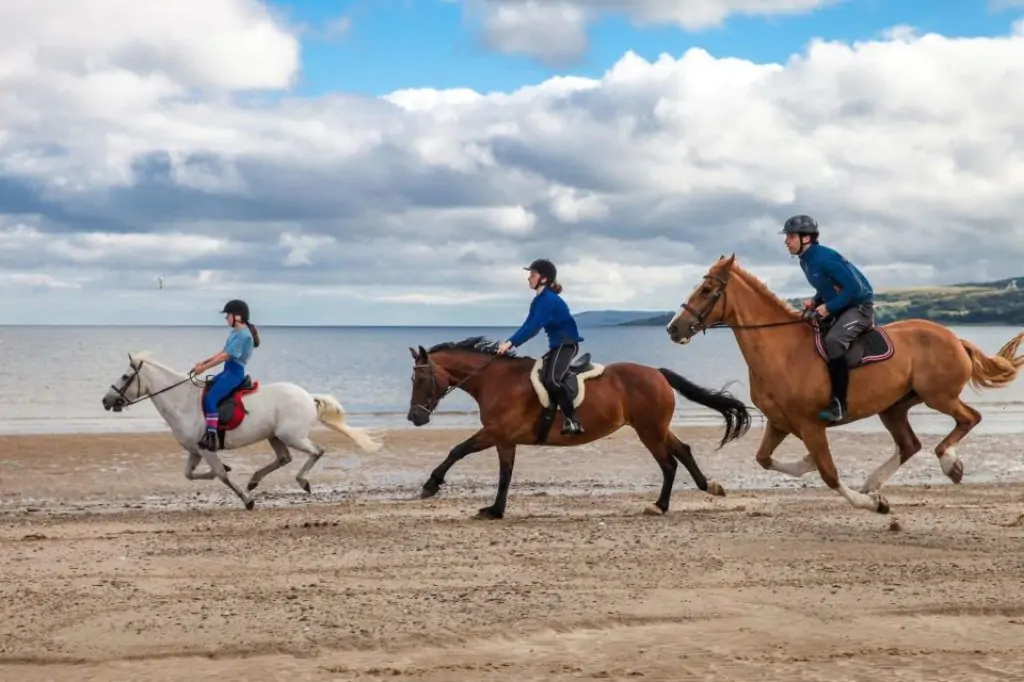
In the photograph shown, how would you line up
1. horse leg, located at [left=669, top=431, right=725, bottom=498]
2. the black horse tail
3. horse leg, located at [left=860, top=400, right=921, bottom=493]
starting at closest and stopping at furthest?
horse leg, located at [left=860, top=400, right=921, bottom=493]
horse leg, located at [left=669, top=431, right=725, bottom=498]
the black horse tail

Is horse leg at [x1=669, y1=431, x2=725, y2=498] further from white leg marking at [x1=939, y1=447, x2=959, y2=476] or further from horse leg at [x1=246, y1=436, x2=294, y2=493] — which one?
horse leg at [x1=246, y1=436, x2=294, y2=493]

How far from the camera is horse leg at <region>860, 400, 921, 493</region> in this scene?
12.4m

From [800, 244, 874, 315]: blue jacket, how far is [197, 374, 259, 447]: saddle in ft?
22.6

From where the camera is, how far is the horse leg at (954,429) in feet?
38.7

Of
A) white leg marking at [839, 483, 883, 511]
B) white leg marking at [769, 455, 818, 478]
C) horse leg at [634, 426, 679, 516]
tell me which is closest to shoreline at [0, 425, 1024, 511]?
horse leg at [634, 426, 679, 516]

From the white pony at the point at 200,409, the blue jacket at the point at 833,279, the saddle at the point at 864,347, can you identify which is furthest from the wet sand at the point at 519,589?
the blue jacket at the point at 833,279

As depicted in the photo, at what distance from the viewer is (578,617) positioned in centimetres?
778

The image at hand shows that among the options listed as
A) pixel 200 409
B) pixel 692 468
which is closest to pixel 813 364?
pixel 692 468

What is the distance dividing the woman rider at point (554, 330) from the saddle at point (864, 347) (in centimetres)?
265

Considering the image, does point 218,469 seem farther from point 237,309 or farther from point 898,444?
point 898,444

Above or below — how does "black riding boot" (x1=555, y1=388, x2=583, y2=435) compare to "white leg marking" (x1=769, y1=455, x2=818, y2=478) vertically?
above

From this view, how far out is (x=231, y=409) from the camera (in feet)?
48.0

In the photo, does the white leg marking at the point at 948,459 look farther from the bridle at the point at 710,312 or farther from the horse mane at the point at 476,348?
the horse mane at the point at 476,348

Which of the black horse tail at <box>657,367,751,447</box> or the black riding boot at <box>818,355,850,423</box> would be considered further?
the black horse tail at <box>657,367,751,447</box>
